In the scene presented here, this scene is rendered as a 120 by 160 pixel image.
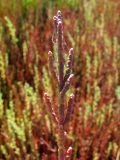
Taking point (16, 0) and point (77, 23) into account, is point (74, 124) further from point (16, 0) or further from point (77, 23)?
point (16, 0)

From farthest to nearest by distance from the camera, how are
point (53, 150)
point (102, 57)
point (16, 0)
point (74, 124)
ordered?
point (16, 0)
point (102, 57)
point (74, 124)
point (53, 150)

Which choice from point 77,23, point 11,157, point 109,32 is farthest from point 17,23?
point 11,157

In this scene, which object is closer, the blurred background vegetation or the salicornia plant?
the salicornia plant

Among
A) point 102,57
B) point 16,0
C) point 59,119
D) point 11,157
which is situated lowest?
point 11,157

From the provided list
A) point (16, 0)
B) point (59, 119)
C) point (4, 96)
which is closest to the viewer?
point (59, 119)

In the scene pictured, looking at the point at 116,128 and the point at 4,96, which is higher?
the point at 4,96

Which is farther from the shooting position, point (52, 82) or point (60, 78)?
point (52, 82)

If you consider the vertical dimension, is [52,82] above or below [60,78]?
above

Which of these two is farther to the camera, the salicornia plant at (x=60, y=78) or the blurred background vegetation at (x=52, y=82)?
the blurred background vegetation at (x=52, y=82)
